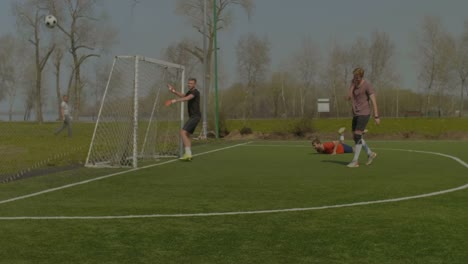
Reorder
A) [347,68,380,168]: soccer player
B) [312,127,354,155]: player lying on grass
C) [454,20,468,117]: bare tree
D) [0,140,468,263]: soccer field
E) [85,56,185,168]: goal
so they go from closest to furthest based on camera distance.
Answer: [0,140,468,263]: soccer field → [347,68,380,168]: soccer player → [85,56,185,168]: goal → [312,127,354,155]: player lying on grass → [454,20,468,117]: bare tree

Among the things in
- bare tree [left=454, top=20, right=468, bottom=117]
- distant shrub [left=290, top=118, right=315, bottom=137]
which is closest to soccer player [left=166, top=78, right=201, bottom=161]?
distant shrub [left=290, top=118, right=315, bottom=137]

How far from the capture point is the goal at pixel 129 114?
41.0 feet

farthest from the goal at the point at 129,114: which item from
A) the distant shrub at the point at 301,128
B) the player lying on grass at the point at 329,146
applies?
the distant shrub at the point at 301,128

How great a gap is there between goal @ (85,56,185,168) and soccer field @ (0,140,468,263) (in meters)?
2.50

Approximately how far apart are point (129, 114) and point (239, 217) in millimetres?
7697

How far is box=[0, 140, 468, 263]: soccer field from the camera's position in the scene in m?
4.39

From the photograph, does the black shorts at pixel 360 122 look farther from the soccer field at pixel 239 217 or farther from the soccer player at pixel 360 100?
the soccer field at pixel 239 217

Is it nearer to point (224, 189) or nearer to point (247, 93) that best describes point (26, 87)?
point (247, 93)

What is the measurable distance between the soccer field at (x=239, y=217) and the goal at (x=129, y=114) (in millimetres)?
2503

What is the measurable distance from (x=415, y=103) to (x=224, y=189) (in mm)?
61824

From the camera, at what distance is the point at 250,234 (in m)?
5.04

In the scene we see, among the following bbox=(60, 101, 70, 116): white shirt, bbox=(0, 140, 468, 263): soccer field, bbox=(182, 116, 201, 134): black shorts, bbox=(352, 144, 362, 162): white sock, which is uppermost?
bbox=(60, 101, 70, 116): white shirt

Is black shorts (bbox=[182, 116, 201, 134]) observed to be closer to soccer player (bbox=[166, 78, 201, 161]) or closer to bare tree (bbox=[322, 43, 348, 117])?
soccer player (bbox=[166, 78, 201, 161])

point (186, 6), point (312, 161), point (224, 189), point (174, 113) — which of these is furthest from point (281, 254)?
point (186, 6)
